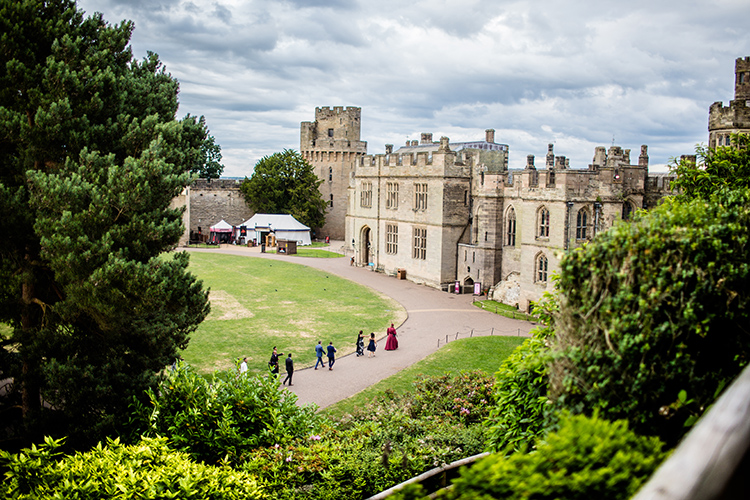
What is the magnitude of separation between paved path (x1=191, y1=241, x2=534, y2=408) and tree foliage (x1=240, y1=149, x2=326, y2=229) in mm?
17076

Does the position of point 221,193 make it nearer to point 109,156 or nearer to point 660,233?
point 109,156

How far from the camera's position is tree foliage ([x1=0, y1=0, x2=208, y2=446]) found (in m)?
11.6

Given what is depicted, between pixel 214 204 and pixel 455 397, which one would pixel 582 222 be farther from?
pixel 214 204

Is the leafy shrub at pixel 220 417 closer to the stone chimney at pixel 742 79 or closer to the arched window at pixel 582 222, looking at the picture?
the arched window at pixel 582 222

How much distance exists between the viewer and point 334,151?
6575 cm

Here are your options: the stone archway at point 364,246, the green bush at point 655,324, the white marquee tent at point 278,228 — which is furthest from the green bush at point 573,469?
the white marquee tent at point 278,228

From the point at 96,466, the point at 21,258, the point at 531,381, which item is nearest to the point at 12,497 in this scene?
the point at 96,466

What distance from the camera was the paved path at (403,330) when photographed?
18359mm

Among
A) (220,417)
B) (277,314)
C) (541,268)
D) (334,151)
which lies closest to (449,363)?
(277,314)

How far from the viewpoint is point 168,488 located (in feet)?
27.6

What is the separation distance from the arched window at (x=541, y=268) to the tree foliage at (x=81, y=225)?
67.4ft

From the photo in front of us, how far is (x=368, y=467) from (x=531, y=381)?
3404 mm

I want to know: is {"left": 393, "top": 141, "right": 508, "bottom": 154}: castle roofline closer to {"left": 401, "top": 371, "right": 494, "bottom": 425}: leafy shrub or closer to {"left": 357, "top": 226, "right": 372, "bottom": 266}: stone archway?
{"left": 357, "top": 226, "right": 372, "bottom": 266}: stone archway

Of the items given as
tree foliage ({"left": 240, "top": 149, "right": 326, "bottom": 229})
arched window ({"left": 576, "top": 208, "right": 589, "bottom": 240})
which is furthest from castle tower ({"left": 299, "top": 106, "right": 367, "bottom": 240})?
arched window ({"left": 576, "top": 208, "right": 589, "bottom": 240})
